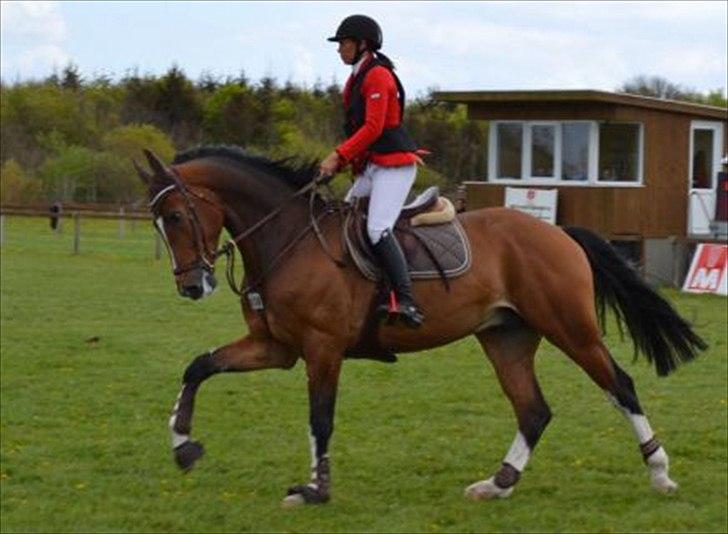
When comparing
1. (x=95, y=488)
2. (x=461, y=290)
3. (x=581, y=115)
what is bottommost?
(x=95, y=488)

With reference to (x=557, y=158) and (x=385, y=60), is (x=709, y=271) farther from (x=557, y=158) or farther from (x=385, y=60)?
(x=385, y=60)

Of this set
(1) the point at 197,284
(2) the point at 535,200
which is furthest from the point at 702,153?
(1) the point at 197,284

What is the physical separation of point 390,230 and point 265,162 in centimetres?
91

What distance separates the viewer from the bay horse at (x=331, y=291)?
959cm

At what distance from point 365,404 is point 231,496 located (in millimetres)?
4458

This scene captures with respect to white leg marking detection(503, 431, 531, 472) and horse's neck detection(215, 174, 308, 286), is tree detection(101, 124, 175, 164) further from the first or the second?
horse's neck detection(215, 174, 308, 286)

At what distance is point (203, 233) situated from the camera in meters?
9.41

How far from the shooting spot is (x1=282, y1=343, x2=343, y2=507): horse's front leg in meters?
Result: 10.1

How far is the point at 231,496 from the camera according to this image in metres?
11.4

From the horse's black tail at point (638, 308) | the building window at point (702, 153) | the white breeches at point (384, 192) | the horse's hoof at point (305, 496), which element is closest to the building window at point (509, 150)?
the building window at point (702, 153)

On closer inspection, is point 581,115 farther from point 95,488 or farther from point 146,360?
point 95,488

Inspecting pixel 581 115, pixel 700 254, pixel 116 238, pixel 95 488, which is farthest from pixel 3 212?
pixel 95 488

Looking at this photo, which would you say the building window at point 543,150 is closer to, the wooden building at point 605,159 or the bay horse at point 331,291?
the wooden building at point 605,159

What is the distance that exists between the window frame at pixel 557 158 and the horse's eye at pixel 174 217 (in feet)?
80.8
